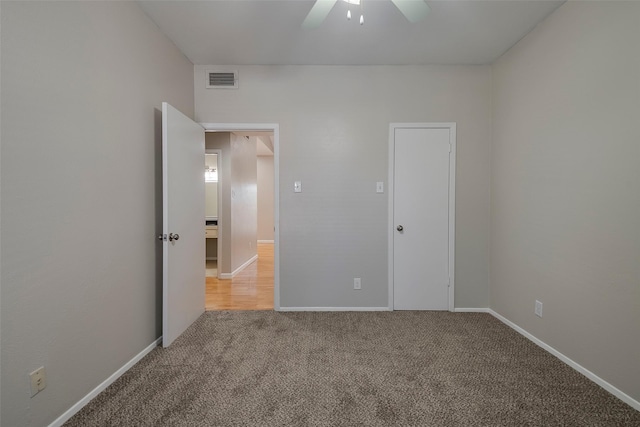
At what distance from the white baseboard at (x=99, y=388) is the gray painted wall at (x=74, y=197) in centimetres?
3

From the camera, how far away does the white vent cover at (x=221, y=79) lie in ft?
9.87

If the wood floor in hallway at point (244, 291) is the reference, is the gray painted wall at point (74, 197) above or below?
above

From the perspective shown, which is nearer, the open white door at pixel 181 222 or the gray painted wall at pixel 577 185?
the gray painted wall at pixel 577 185

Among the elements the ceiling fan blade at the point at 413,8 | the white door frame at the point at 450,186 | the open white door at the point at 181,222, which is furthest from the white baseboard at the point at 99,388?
the ceiling fan blade at the point at 413,8

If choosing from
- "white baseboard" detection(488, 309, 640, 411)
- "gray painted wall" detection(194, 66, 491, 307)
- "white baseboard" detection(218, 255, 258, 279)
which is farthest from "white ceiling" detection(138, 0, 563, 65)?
"white baseboard" detection(218, 255, 258, 279)

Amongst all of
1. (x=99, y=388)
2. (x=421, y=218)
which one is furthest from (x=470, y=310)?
(x=99, y=388)

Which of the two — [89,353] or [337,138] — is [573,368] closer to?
[337,138]

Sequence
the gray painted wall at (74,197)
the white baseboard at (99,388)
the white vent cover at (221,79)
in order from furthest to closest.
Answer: the white vent cover at (221,79) → the white baseboard at (99,388) → the gray painted wall at (74,197)

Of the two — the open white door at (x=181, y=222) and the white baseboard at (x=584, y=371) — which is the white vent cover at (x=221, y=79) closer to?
the open white door at (x=181, y=222)

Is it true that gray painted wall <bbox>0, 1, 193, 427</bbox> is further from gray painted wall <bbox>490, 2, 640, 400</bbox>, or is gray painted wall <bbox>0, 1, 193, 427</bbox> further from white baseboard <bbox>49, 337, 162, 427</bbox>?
gray painted wall <bbox>490, 2, 640, 400</bbox>

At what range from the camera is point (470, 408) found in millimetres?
1603

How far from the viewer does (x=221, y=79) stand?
9.93 feet

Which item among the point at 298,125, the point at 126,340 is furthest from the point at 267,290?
the point at 298,125

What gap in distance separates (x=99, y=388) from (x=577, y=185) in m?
3.46
